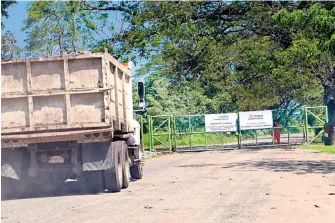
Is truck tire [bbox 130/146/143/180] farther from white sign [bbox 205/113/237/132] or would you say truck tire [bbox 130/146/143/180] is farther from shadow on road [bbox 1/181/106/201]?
white sign [bbox 205/113/237/132]

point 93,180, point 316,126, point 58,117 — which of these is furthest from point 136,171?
point 316,126

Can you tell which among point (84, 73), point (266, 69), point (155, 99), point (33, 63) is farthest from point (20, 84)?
point (155, 99)

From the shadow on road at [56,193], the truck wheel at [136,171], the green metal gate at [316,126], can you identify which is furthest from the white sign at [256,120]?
the shadow on road at [56,193]

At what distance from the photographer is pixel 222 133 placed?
3522 cm

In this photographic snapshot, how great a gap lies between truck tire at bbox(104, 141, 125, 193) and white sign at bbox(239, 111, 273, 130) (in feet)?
69.1


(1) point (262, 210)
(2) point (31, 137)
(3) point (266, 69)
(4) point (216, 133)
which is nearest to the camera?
(1) point (262, 210)

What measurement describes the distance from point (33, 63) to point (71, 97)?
41.5 inches

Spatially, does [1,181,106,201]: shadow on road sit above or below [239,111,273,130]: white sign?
below

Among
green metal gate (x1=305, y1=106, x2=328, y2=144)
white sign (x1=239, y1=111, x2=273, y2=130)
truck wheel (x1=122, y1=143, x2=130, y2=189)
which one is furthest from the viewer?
white sign (x1=239, y1=111, x2=273, y2=130)

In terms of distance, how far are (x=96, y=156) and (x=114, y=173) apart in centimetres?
53

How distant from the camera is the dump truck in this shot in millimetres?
12492

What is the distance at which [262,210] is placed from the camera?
9.70m

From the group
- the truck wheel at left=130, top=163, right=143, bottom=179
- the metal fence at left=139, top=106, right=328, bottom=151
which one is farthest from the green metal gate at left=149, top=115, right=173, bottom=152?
the truck wheel at left=130, top=163, right=143, bottom=179

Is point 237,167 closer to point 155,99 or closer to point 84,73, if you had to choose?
point 84,73
